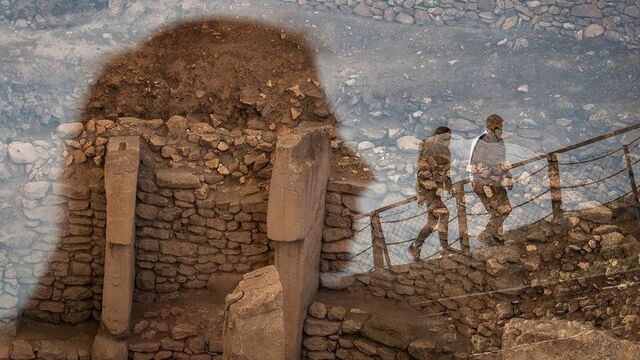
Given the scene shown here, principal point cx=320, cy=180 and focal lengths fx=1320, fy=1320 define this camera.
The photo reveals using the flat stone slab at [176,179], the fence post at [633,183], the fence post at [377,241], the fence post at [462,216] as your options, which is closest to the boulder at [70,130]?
the flat stone slab at [176,179]

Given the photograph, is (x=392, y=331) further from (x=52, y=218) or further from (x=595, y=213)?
(x=52, y=218)

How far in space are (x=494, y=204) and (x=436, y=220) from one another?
1.55ft

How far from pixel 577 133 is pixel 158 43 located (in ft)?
11.4

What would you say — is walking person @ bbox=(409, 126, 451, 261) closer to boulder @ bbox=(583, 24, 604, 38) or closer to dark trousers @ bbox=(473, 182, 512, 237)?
dark trousers @ bbox=(473, 182, 512, 237)

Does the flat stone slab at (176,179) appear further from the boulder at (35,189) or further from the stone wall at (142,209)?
the boulder at (35,189)

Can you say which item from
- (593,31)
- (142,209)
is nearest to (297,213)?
(142,209)

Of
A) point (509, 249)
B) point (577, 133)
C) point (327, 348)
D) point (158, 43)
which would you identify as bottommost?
point (327, 348)

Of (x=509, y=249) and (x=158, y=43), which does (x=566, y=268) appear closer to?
(x=509, y=249)

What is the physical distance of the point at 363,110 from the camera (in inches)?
418

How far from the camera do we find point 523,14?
34.2 feet

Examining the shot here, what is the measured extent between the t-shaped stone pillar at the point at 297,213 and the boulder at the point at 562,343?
166 centimetres

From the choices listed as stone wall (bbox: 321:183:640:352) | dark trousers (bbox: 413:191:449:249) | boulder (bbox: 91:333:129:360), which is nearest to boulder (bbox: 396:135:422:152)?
dark trousers (bbox: 413:191:449:249)

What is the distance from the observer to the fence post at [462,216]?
1020 centimetres

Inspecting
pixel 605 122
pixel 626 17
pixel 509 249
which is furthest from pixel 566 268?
pixel 626 17
